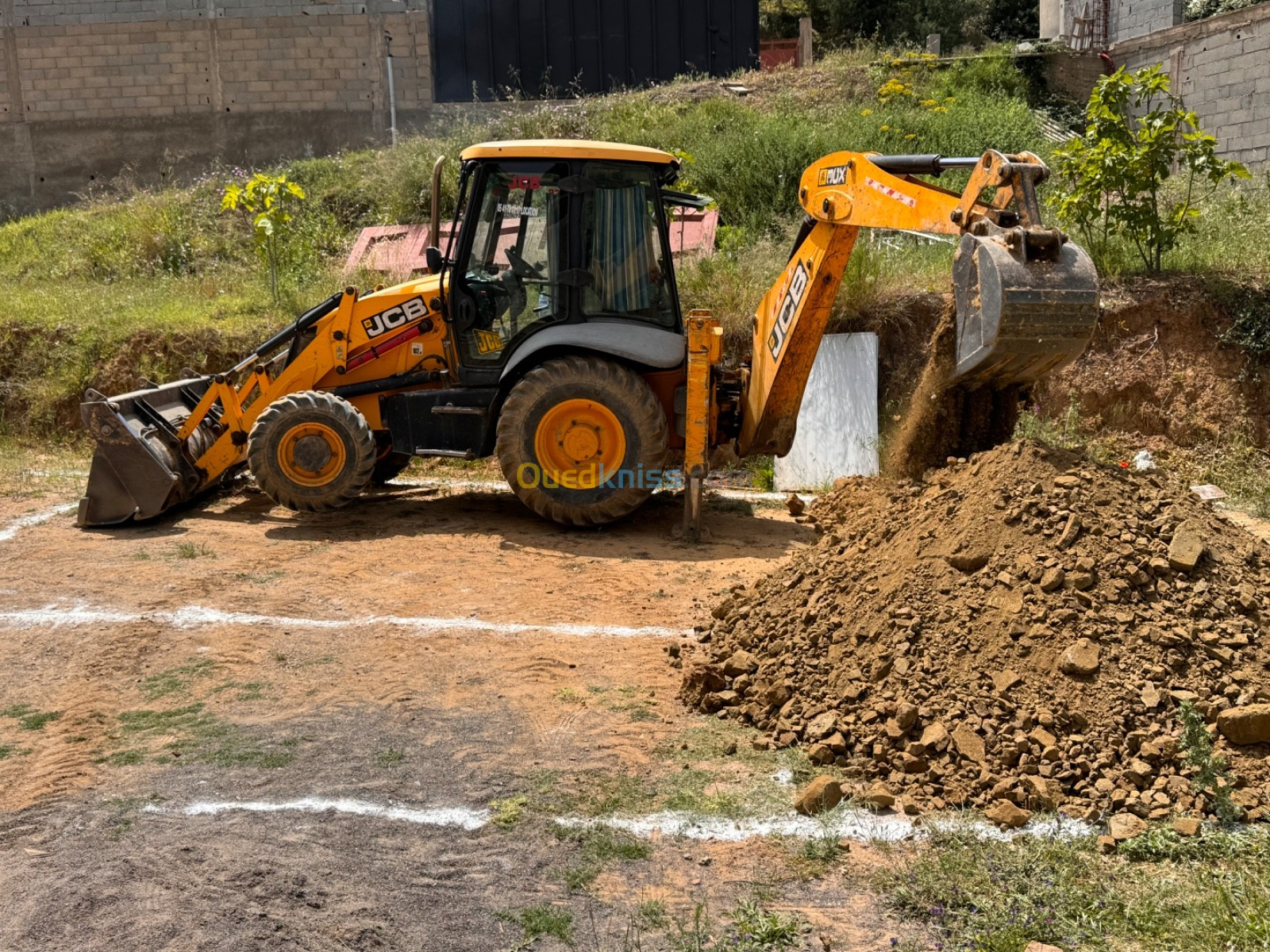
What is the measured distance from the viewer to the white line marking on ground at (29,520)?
8.88 meters

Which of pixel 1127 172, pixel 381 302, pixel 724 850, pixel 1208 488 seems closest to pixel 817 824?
pixel 724 850

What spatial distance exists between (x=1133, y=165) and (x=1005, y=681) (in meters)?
7.53

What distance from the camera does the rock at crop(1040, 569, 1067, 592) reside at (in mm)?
5223

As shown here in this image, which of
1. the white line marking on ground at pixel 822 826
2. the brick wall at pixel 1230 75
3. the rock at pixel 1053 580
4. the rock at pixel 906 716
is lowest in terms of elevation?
the white line marking on ground at pixel 822 826

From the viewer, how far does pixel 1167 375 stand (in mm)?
10805

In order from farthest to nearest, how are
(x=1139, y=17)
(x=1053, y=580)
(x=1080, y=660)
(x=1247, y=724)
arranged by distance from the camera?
(x=1139, y=17) → (x=1053, y=580) → (x=1080, y=660) → (x=1247, y=724)

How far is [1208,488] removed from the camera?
9.59 m

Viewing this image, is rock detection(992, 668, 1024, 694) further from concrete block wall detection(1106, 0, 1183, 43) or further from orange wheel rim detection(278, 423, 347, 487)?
concrete block wall detection(1106, 0, 1183, 43)

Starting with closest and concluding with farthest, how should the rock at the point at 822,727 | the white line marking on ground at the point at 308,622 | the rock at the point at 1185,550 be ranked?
the rock at the point at 822,727
the rock at the point at 1185,550
the white line marking on ground at the point at 308,622

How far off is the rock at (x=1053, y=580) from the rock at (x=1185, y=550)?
0.51m

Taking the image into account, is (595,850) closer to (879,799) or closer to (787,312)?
(879,799)

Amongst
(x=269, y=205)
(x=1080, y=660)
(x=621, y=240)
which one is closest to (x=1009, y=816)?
(x=1080, y=660)

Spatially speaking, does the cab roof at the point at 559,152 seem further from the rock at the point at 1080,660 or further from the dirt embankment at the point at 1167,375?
the rock at the point at 1080,660

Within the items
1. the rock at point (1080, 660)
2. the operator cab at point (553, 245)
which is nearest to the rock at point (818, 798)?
the rock at point (1080, 660)
